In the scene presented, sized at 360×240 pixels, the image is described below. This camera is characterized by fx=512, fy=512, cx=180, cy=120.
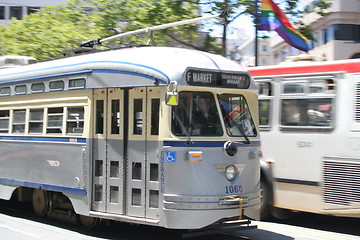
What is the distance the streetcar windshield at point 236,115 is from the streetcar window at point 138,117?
4.01 ft

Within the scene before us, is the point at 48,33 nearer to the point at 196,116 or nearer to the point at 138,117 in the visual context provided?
the point at 138,117

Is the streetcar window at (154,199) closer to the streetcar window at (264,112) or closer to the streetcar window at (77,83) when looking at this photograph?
the streetcar window at (77,83)

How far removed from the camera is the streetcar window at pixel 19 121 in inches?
397

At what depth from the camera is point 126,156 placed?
793 centimetres

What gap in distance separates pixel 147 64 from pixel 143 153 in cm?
134

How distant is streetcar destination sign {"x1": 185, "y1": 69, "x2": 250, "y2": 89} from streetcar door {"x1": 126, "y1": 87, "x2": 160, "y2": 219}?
0.56m

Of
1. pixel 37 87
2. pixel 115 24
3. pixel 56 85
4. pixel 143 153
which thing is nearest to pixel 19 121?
pixel 37 87

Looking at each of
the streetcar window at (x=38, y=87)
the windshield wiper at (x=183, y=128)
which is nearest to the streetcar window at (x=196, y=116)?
the windshield wiper at (x=183, y=128)

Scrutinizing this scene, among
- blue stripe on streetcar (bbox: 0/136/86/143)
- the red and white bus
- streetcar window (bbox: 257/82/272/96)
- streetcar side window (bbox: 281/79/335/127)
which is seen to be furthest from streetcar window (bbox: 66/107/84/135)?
streetcar side window (bbox: 281/79/335/127)

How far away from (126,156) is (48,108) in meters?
2.24

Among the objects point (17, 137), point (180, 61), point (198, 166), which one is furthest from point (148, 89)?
point (17, 137)

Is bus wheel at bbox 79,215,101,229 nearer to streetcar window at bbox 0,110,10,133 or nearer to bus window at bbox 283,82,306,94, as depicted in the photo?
streetcar window at bbox 0,110,10,133

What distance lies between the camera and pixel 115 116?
8.11 metres

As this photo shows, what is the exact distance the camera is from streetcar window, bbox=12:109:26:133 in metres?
10.1
